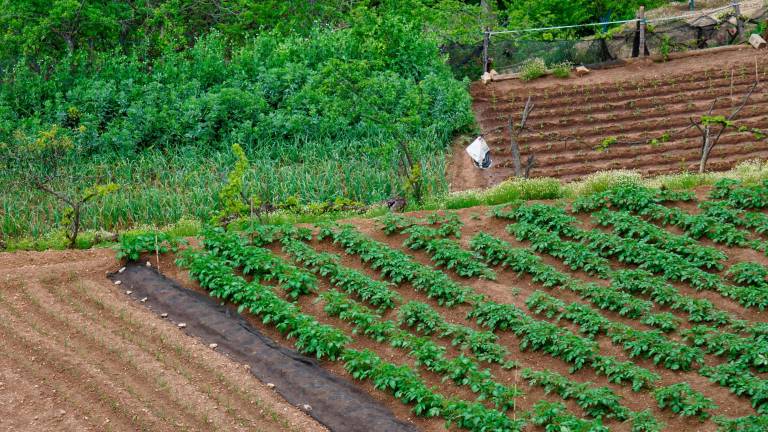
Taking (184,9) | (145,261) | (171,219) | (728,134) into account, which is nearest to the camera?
(145,261)

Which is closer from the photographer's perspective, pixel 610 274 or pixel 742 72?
pixel 610 274

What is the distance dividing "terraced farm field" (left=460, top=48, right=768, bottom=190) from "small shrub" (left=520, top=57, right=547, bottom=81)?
0.19 m

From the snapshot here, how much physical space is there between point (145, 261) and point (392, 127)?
5.39 m

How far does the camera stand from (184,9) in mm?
26859

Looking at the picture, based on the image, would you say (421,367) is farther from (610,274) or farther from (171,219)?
(171,219)

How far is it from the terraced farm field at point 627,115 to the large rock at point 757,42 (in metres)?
0.21

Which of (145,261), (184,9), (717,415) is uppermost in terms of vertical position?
(184,9)

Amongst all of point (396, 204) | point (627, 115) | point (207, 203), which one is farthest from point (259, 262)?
point (627, 115)

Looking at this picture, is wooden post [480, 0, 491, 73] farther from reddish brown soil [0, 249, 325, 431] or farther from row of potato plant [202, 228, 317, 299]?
reddish brown soil [0, 249, 325, 431]

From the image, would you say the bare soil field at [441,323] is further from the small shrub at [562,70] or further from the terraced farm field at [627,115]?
the small shrub at [562,70]

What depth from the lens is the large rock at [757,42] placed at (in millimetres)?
25469

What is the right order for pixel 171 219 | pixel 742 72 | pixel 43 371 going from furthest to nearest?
pixel 742 72 → pixel 171 219 → pixel 43 371

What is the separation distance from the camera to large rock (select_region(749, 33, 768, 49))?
25.5m

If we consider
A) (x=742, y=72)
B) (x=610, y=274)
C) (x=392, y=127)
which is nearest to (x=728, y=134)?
(x=742, y=72)
